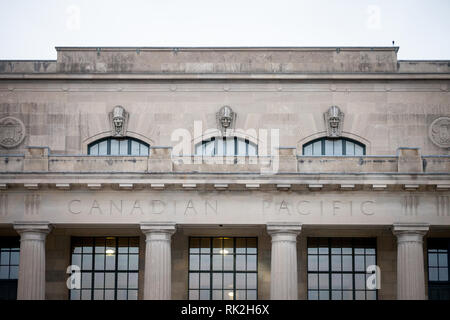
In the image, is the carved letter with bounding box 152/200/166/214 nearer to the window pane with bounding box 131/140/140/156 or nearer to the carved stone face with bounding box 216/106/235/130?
the window pane with bounding box 131/140/140/156

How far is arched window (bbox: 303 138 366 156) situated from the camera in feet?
177

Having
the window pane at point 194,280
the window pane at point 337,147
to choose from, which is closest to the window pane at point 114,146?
the window pane at point 194,280

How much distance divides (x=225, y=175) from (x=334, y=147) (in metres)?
9.84

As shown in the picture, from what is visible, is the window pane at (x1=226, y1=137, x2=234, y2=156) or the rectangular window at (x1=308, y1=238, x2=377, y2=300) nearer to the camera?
the rectangular window at (x1=308, y1=238, x2=377, y2=300)

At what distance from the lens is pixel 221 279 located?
51469 millimetres

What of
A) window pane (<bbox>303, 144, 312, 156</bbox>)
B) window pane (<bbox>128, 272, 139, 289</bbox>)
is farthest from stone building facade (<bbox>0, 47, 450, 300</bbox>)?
window pane (<bbox>303, 144, 312, 156</bbox>)

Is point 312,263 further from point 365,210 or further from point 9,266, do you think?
point 9,266

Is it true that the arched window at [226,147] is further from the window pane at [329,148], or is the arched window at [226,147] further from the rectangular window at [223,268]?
the rectangular window at [223,268]

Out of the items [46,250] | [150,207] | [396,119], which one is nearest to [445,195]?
[396,119]

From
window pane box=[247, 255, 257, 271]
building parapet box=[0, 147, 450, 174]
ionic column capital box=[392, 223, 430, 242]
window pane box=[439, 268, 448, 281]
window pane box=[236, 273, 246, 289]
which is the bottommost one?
window pane box=[236, 273, 246, 289]

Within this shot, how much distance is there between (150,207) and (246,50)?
13647 mm

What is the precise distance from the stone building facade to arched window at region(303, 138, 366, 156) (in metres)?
0.09

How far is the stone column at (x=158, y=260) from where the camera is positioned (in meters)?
46.7

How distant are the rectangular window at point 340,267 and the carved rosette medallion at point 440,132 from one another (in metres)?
7.46
